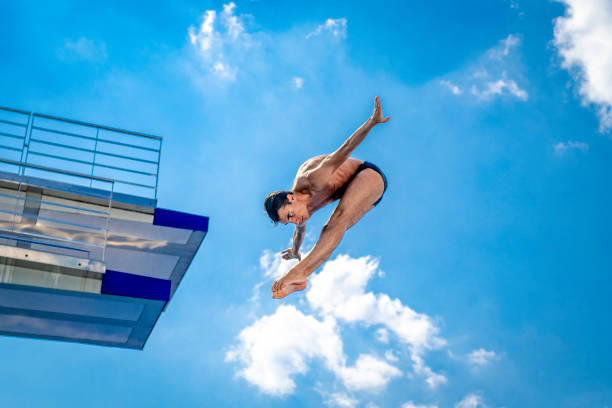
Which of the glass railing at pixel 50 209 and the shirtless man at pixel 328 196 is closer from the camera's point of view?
the shirtless man at pixel 328 196

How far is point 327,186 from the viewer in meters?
5.39

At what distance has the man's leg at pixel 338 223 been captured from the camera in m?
5.07

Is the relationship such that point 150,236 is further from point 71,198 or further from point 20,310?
point 20,310

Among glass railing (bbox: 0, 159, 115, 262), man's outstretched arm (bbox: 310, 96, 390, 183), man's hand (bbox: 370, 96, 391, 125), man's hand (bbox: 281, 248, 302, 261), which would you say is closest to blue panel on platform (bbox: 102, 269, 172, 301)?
glass railing (bbox: 0, 159, 115, 262)

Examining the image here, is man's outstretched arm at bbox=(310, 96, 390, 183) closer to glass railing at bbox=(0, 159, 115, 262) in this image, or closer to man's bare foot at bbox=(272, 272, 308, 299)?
man's bare foot at bbox=(272, 272, 308, 299)

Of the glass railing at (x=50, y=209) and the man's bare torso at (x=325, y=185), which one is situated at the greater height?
the glass railing at (x=50, y=209)

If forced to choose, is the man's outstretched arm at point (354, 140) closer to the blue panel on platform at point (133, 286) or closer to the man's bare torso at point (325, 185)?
the man's bare torso at point (325, 185)

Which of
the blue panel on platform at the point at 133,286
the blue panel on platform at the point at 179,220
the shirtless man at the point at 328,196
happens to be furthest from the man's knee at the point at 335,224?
the blue panel on platform at the point at 179,220

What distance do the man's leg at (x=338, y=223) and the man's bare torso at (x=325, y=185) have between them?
0.11 m

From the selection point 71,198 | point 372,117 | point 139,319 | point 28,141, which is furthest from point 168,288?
point 372,117

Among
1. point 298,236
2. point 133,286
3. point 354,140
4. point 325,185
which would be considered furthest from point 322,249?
point 133,286

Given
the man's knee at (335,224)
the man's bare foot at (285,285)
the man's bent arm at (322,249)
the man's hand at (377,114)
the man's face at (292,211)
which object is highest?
the man's hand at (377,114)

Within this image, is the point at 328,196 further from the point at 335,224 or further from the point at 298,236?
the point at 298,236

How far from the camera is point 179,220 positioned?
10.4 m
